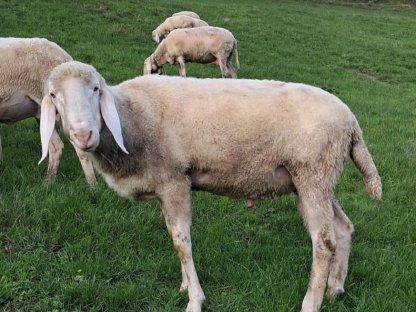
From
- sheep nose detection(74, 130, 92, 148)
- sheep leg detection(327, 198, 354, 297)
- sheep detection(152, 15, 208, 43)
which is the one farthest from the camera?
sheep detection(152, 15, 208, 43)

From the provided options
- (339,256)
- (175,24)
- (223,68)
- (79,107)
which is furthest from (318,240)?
(175,24)

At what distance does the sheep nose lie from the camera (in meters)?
2.85

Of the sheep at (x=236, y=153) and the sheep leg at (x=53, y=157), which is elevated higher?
the sheep at (x=236, y=153)

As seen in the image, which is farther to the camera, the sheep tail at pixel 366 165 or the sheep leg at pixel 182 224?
the sheep tail at pixel 366 165

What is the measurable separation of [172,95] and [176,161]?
1.56 feet

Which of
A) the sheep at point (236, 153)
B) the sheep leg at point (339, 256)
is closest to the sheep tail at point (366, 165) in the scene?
the sheep at point (236, 153)

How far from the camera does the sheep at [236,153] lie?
11.2 ft

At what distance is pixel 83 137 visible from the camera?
2.86m

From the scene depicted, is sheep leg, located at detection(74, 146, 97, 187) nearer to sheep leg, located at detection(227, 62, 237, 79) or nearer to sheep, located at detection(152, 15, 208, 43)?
sheep leg, located at detection(227, 62, 237, 79)

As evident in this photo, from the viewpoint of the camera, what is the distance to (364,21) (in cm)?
2578

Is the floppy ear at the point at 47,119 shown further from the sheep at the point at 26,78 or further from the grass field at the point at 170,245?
the sheep at the point at 26,78

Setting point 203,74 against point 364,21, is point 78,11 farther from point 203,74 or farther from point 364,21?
point 364,21

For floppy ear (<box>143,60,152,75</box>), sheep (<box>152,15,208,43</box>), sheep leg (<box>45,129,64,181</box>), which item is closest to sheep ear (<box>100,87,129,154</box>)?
sheep leg (<box>45,129,64,181</box>)

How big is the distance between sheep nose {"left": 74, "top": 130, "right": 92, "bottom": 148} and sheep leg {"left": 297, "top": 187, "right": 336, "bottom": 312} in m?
1.41
